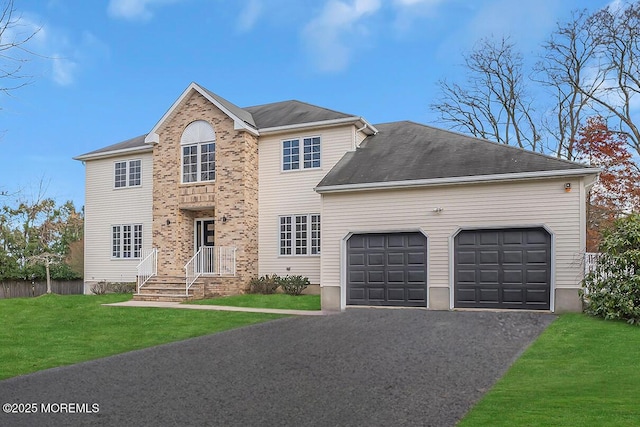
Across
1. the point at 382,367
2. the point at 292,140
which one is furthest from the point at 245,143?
the point at 382,367

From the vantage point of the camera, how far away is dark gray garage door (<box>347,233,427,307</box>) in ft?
50.3

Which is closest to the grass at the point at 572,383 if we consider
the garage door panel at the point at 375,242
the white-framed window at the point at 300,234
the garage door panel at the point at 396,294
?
the garage door panel at the point at 396,294

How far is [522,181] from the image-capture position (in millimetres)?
14258

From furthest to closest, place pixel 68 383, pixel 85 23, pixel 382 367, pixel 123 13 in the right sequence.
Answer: pixel 123 13, pixel 85 23, pixel 382 367, pixel 68 383

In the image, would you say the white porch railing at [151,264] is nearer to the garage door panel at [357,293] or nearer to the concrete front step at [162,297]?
the concrete front step at [162,297]

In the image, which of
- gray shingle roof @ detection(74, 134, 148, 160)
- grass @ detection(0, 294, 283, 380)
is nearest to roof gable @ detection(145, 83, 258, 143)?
gray shingle roof @ detection(74, 134, 148, 160)

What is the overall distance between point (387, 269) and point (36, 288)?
20304 mm

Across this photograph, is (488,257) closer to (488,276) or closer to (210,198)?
(488,276)

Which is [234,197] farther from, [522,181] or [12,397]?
[12,397]

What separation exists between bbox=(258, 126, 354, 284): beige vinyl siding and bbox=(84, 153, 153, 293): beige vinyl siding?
18.6ft

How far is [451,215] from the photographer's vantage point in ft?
49.2

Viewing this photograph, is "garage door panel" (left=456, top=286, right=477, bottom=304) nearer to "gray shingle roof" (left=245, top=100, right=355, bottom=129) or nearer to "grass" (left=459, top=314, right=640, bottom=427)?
"grass" (left=459, top=314, right=640, bottom=427)

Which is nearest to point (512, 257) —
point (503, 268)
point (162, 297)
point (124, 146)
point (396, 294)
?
point (503, 268)

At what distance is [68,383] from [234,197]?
12925 millimetres
